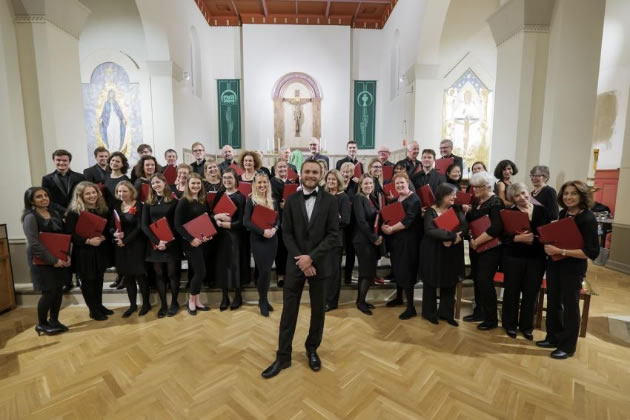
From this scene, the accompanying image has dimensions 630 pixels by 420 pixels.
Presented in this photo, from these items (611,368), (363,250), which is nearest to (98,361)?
(363,250)

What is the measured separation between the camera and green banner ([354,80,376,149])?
11047mm

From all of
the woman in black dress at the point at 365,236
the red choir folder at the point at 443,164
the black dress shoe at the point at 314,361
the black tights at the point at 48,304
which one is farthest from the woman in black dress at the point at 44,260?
the red choir folder at the point at 443,164

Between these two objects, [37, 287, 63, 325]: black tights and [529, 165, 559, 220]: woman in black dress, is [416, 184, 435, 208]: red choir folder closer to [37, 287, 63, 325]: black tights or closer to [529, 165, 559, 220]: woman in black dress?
[529, 165, 559, 220]: woman in black dress

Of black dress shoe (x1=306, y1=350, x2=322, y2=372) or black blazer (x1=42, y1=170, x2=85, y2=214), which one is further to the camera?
black blazer (x1=42, y1=170, x2=85, y2=214)

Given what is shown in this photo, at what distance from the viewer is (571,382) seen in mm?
2449

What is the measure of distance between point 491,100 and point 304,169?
9033 millimetres

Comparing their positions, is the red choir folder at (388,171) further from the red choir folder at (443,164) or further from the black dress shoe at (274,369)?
the black dress shoe at (274,369)

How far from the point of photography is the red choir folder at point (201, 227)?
10.8 feet

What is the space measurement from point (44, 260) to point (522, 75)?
6087 millimetres

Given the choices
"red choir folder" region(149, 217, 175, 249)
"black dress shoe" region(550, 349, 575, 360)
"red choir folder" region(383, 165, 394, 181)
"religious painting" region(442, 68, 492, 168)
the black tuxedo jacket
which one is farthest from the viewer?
"religious painting" region(442, 68, 492, 168)

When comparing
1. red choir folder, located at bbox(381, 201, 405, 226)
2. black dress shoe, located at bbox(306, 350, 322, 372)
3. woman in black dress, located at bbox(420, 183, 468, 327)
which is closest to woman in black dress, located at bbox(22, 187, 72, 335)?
black dress shoe, located at bbox(306, 350, 322, 372)

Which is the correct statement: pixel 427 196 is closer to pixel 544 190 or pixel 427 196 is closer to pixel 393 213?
pixel 393 213

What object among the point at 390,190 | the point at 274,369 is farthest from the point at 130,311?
the point at 390,190

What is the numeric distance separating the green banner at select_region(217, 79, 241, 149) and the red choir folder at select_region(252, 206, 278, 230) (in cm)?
832
